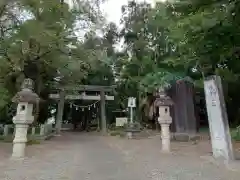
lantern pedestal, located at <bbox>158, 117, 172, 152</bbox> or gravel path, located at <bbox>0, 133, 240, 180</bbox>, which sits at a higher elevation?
lantern pedestal, located at <bbox>158, 117, 172, 152</bbox>

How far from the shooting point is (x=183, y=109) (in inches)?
556

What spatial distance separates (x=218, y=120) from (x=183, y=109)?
7186 millimetres

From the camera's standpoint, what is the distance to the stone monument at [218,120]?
22.1 ft

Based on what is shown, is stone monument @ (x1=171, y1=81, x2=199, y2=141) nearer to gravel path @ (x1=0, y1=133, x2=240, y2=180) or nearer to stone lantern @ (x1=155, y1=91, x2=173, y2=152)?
stone lantern @ (x1=155, y1=91, x2=173, y2=152)

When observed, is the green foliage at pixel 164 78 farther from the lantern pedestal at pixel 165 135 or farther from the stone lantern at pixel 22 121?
the stone lantern at pixel 22 121

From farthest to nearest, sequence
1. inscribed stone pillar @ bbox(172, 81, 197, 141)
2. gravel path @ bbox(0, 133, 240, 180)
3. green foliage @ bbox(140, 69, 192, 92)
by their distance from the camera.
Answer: inscribed stone pillar @ bbox(172, 81, 197, 141) → green foliage @ bbox(140, 69, 192, 92) → gravel path @ bbox(0, 133, 240, 180)

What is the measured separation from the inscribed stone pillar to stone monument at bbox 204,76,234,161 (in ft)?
22.1

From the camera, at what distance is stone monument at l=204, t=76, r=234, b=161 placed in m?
6.74

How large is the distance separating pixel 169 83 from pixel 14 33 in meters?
7.61

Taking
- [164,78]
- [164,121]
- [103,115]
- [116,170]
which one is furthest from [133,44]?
[116,170]

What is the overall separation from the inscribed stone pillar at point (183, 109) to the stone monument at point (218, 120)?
674cm

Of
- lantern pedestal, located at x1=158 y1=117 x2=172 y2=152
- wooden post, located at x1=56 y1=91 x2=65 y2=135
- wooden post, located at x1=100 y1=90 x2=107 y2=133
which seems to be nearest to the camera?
lantern pedestal, located at x1=158 y1=117 x2=172 y2=152

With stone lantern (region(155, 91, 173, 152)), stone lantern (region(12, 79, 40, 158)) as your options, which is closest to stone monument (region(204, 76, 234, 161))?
stone lantern (region(155, 91, 173, 152))

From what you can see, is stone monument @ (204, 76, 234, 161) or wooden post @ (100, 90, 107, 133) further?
wooden post @ (100, 90, 107, 133)
